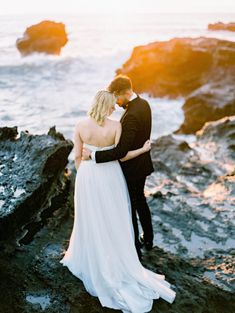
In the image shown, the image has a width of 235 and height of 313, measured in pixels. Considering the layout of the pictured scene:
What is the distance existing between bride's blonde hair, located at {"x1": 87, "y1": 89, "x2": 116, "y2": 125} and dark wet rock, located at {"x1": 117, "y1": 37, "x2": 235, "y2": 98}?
1935 centimetres

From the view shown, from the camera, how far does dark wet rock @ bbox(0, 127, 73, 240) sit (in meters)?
4.72

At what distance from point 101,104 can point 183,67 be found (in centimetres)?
2141

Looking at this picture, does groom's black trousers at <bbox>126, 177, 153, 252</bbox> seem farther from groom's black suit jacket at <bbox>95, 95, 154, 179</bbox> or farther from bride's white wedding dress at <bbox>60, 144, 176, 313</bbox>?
bride's white wedding dress at <bbox>60, 144, 176, 313</bbox>

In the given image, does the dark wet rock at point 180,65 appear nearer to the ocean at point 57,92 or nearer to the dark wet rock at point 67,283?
the ocean at point 57,92

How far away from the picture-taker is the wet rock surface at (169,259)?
3752 mm

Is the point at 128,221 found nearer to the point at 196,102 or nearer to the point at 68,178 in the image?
the point at 68,178

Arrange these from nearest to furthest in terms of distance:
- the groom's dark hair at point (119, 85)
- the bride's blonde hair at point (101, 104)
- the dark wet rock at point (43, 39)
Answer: the bride's blonde hair at point (101, 104) → the groom's dark hair at point (119, 85) → the dark wet rock at point (43, 39)

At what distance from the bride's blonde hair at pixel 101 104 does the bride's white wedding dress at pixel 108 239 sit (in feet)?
1.12

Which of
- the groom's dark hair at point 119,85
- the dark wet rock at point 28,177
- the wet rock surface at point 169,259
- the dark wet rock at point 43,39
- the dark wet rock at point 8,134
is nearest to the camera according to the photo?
the groom's dark hair at point 119,85

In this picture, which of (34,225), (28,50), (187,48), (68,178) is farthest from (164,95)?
(28,50)

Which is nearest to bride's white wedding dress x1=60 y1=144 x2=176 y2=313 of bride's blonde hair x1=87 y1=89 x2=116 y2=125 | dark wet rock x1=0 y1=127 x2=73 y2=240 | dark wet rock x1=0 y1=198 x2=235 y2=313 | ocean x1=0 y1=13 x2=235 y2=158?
dark wet rock x1=0 y1=198 x2=235 y2=313

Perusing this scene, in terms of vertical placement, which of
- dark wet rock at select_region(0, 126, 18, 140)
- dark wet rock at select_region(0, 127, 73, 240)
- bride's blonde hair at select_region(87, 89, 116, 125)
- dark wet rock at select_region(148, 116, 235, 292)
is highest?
bride's blonde hair at select_region(87, 89, 116, 125)

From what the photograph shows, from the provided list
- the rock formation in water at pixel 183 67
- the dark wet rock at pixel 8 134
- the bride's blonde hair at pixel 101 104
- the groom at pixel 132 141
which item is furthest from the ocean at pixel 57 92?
the bride's blonde hair at pixel 101 104

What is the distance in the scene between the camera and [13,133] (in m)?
6.46
